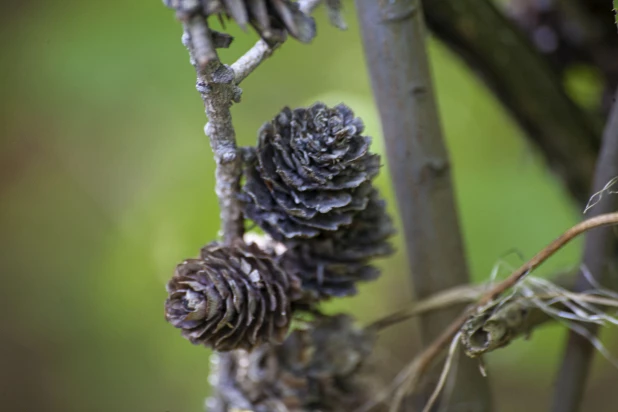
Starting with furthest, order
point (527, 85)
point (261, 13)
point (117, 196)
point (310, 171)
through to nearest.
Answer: point (117, 196), point (527, 85), point (310, 171), point (261, 13)

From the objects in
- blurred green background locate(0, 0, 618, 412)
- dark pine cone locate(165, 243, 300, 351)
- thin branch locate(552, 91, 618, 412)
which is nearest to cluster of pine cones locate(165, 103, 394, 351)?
dark pine cone locate(165, 243, 300, 351)

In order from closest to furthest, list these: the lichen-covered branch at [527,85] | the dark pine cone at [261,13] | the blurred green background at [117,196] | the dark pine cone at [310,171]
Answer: the dark pine cone at [261,13] → the dark pine cone at [310,171] → the lichen-covered branch at [527,85] → the blurred green background at [117,196]

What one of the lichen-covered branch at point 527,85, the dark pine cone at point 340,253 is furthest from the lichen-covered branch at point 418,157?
the lichen-covered branch at point 527,85

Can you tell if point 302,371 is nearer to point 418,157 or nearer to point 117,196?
point 418,157

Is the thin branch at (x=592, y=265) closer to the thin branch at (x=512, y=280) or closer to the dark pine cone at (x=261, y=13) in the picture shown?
the thin branch at (x=512, y=280)

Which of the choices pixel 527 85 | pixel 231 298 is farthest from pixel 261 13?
pixel 527 85

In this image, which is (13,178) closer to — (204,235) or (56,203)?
(56,203)
